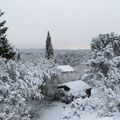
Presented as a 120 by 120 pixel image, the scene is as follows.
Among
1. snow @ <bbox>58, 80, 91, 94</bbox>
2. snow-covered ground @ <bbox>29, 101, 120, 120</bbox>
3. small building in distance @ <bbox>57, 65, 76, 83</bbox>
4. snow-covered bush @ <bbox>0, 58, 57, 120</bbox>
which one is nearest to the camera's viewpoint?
snow-covered bush @ <bbox>0, 58, 57, 120</bbox>

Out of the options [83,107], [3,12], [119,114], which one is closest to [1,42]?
[3,12]

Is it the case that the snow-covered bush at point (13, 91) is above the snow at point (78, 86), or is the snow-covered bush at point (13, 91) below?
above

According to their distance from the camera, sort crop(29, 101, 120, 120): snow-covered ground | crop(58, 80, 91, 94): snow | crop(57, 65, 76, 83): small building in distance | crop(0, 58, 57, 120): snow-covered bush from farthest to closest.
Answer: crop(57, 65, 76, 83): small building in distance
crop(58, 80, 91, 94): snow
crop(29, 101, 120, 120): snow-covered ground
crop(0, 58, 57, 120): snow-covered bush

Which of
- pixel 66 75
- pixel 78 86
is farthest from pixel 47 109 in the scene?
pixel 66 75

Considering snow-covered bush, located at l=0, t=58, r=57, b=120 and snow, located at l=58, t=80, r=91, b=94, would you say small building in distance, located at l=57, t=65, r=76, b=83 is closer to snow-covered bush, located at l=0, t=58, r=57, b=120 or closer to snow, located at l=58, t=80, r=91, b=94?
snow, located at l=58, t=80, r=91, b=94

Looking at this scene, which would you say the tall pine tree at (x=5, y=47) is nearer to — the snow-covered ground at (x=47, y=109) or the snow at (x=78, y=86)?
the snow-covered ground at (x=47, y=109)

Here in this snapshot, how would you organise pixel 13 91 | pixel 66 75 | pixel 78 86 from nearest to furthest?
pixel 13 91, pixel 78 86, pixel 66 75

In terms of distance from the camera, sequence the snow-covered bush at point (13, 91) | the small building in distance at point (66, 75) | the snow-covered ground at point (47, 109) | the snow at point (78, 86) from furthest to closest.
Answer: the small building in distance at point (66, 75), the snow at point (78, 86), the snow-covered ground at point (47, 109), the snow-covered bush at point (13, 91)

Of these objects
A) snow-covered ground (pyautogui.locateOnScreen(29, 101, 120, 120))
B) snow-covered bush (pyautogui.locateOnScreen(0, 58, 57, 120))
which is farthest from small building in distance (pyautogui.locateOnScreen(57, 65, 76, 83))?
snow-covered bush (pyautogui.locateOnScreen(0, 58, 57, 120))

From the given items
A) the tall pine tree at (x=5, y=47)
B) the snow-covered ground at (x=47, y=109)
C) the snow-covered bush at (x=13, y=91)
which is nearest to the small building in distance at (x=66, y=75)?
the snow-covered ground at (x=47, y=109)

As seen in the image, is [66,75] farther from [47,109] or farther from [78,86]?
[47,109]

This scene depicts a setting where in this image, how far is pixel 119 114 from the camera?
34.4ft

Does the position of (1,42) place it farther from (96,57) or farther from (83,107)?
(83,107)

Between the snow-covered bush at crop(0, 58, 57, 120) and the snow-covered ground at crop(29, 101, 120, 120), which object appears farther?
the snow-covered ground at crop(29, 101, 120, 120)
